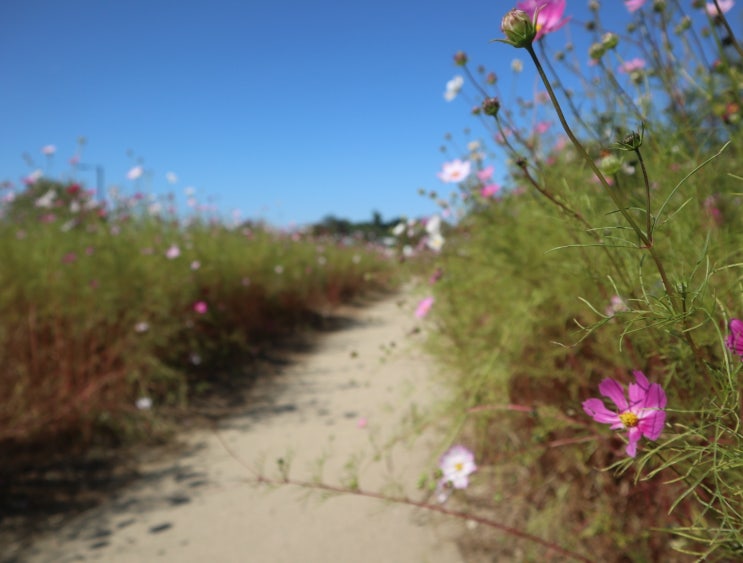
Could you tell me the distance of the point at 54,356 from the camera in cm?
230

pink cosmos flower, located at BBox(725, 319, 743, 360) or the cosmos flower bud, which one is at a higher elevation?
the cosmos flower bud

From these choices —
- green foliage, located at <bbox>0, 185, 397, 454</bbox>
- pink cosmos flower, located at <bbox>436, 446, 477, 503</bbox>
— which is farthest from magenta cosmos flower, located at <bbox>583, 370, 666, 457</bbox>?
green foliage, located at <bbox>0, 185, 397, 454</bbox>

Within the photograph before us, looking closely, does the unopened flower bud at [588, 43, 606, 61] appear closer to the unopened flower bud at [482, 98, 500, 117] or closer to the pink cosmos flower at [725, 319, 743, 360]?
the unopened flower bud at [482, 98, 500, 117]

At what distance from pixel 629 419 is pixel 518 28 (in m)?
0.46

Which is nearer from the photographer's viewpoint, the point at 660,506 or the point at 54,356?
the point at 660,506

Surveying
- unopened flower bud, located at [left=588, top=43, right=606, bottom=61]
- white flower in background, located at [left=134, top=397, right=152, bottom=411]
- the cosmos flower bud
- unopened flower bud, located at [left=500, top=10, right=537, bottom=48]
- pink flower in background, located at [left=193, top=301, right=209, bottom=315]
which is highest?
the cosmos flower bud

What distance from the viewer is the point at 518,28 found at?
0.49 m

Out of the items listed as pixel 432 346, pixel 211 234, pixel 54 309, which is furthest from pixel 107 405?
pixel 211 234

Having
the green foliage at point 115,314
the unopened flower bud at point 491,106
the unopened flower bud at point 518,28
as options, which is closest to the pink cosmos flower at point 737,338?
the unopened flower bud at point 518,28

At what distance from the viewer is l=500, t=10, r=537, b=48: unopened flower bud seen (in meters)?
0.49

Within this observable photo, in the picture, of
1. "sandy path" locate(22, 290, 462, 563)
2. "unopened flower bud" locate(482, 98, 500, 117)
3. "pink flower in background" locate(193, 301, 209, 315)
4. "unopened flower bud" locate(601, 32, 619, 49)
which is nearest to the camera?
"unopened flower bud" locate(482, 98, 500, 117)

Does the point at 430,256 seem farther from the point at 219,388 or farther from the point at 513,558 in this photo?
the point at 219,388

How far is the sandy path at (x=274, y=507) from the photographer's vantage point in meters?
1.58

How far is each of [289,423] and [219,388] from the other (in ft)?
2.67
